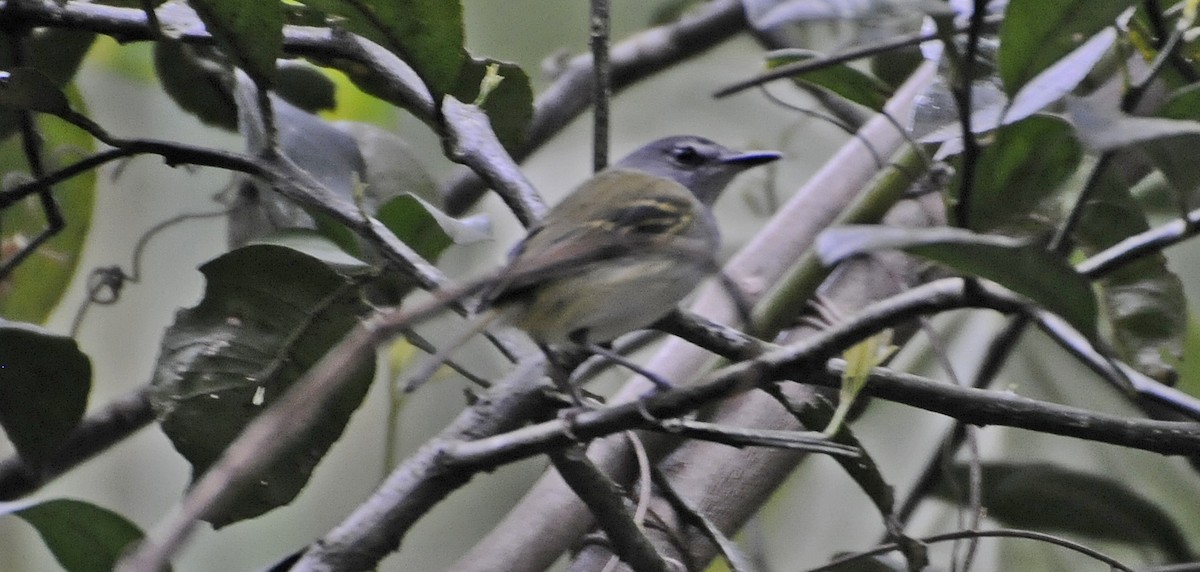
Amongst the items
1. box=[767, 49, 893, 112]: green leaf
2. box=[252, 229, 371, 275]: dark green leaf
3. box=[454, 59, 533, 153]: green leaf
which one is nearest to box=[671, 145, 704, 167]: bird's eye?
box=[454, 59, 533, 153]: green leaf

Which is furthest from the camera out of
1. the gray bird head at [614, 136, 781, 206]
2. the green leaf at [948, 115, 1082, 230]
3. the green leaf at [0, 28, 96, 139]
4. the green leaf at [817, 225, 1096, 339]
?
the gray bird head at [614, 136, 781, 206]

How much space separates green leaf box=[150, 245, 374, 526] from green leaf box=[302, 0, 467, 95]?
21 centimetres

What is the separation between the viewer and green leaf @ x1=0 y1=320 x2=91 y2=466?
86 centimetres

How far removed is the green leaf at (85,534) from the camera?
2.86 feet

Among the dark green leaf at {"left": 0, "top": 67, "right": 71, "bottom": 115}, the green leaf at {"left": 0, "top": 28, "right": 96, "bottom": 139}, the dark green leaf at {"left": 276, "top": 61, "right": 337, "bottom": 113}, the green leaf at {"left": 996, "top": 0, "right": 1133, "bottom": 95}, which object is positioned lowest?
the dark green leaf at {"left": 276, "top": 61, "right": 337, "bottom": 113}

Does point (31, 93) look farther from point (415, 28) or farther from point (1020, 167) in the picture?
point (1020, 167)

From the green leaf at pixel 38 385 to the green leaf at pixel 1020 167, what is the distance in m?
0.77

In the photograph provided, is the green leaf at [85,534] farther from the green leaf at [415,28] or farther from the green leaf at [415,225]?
the green leaf at [415,28]

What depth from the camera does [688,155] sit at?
4.30 feet

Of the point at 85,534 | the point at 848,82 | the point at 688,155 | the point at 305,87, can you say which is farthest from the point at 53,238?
the point at 848,82

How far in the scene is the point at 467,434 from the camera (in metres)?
0.86

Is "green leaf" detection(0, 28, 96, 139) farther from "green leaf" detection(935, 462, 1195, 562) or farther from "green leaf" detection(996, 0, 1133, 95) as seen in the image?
"green leaf" detection(935, 462, 1195, 562)

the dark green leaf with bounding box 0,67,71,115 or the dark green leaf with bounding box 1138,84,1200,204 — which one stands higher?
the dark green leaf with bounding box 0,67,71,115

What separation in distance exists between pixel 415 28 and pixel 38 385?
19.1 inches
